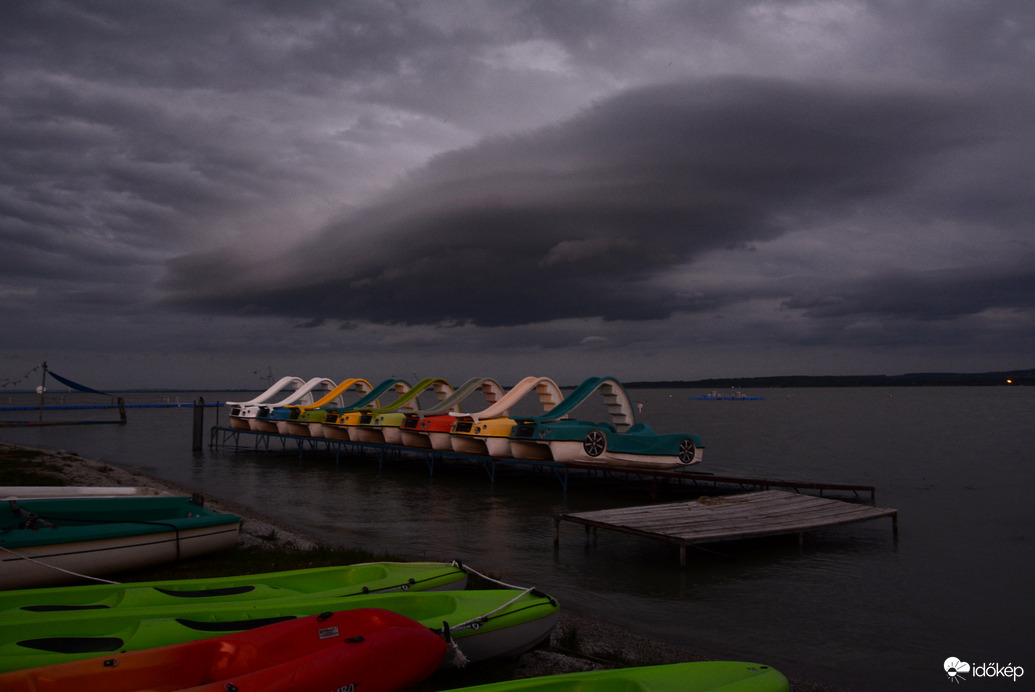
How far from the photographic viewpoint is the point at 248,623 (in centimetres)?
612

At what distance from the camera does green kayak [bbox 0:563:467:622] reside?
22.4ft

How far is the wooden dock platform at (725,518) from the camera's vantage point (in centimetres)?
1253

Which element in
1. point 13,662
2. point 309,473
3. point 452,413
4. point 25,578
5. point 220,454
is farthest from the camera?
point 220,454

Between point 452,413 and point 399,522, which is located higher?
point 452,413

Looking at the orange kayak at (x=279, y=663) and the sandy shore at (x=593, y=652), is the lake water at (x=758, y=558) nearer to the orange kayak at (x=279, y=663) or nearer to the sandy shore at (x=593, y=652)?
the sandy shore at (x=593, y=652)

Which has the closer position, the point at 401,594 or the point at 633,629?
the point at 401,594

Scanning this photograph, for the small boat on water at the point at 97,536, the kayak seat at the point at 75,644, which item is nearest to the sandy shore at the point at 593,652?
the small boat on water at the point at 97,536

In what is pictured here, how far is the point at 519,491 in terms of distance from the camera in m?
24.2

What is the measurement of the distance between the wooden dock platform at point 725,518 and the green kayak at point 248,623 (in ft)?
19.4

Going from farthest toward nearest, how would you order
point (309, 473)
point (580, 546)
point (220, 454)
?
1. point (220, 454)
2. point (309, 473)
3. point (580, 546)

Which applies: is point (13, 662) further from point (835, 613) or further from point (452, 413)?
point (452, 413)

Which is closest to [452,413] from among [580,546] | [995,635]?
[580,546]

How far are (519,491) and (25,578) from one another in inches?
662

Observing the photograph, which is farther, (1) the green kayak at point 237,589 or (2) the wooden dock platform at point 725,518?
(2) the wooden dock platform at point 725,518
